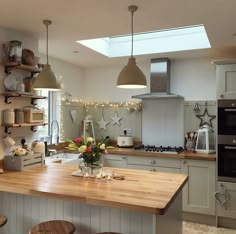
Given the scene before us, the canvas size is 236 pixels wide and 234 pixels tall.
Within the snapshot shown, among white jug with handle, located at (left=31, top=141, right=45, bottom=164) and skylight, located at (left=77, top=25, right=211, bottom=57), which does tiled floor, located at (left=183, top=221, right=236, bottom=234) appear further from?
skylight, located at (left=77, top=25, right=211, bottom=57)

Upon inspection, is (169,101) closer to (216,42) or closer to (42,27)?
(216,42)

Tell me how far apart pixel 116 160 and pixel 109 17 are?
221cm

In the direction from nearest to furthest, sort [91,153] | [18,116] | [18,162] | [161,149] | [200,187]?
[91,153], [18,162], [18,116], [200,187], [161,149]

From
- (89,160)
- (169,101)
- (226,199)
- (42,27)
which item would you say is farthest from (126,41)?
(226,199)

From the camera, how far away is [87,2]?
2.08 meters

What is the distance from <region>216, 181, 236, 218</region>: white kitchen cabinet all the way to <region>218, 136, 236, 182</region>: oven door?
0.28ft

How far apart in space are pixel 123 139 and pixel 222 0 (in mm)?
2712

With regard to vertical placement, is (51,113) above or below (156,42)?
below

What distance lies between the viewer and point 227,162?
3.26 m

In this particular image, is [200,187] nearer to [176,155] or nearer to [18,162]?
[176,155]

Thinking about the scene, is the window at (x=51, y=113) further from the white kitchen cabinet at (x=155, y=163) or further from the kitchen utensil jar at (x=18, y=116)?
the white kitchen cabinet at (x=155, y=163)

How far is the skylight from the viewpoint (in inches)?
135

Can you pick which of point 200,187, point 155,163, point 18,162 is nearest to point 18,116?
point 18,162

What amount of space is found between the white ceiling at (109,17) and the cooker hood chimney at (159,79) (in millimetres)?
943
